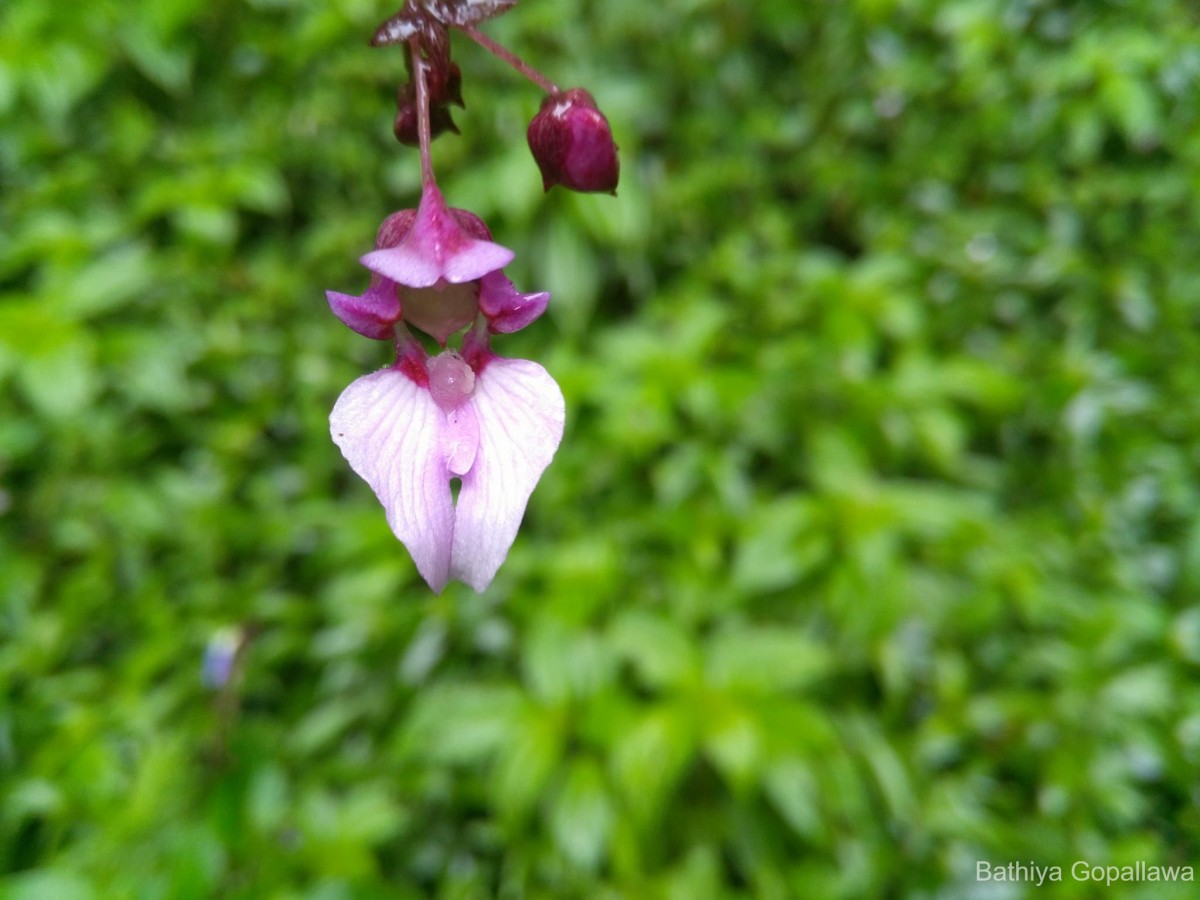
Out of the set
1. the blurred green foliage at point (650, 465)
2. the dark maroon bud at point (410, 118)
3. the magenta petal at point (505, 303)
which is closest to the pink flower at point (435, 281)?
the magenta petal at point (505, 303)

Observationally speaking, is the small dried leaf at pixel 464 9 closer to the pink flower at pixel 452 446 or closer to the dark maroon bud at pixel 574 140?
the dark maroon bud at pixel 574 140

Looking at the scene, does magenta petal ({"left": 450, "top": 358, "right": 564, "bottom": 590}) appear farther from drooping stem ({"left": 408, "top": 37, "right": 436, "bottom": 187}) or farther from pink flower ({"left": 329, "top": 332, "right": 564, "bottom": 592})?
drooping stem ({"left": 408, "top": 37, "right": 436, "bottom": 187})

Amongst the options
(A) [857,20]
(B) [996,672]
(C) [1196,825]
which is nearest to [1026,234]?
(A) [857,20]

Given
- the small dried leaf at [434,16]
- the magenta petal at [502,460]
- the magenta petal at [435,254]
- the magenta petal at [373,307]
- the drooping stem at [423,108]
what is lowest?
the magenta petal at [502,460]

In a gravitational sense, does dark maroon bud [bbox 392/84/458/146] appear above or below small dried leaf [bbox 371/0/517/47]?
below

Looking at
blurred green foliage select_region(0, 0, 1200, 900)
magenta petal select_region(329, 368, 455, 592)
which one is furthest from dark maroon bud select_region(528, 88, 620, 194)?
blurred green foliage select_region(0, 0, 1200, 900)

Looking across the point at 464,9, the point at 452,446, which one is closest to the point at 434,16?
the point at 464,9
